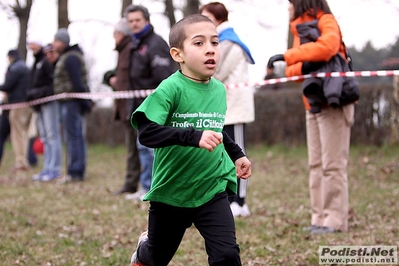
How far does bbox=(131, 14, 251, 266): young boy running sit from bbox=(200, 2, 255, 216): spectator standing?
2.89 m

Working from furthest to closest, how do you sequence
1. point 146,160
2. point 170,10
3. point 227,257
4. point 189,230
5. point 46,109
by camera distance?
point 170,10 → point 46,109 → point 146,160 → point 189,230 → point 227,257

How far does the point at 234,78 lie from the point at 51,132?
190 inches

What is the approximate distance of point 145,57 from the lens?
771 cm

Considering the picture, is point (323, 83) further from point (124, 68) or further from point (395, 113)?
point (395, 113)

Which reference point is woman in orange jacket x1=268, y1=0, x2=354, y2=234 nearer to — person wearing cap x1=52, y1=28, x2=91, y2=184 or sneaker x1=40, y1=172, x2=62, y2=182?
person wearing cap x1=52, y1=28, x2=91, y2=184

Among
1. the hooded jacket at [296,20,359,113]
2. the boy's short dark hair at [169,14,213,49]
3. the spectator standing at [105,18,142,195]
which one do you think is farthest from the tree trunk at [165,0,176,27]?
the boy's short dark hair at [169,14,213,49]

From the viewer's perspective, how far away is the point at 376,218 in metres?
6.51

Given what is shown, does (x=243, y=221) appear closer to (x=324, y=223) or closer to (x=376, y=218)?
(x=324, y=223)

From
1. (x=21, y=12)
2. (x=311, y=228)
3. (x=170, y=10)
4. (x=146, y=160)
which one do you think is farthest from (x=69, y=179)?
(x=21, y=12)

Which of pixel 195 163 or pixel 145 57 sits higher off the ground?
pixel 145 57

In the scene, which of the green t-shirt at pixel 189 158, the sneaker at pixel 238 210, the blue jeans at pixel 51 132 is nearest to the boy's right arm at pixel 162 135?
the green t-shirt at pixel 189 158

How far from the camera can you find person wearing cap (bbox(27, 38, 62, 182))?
34.3ft

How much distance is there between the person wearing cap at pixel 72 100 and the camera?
9789 mm

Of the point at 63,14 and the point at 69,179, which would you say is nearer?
the point at 69,179
